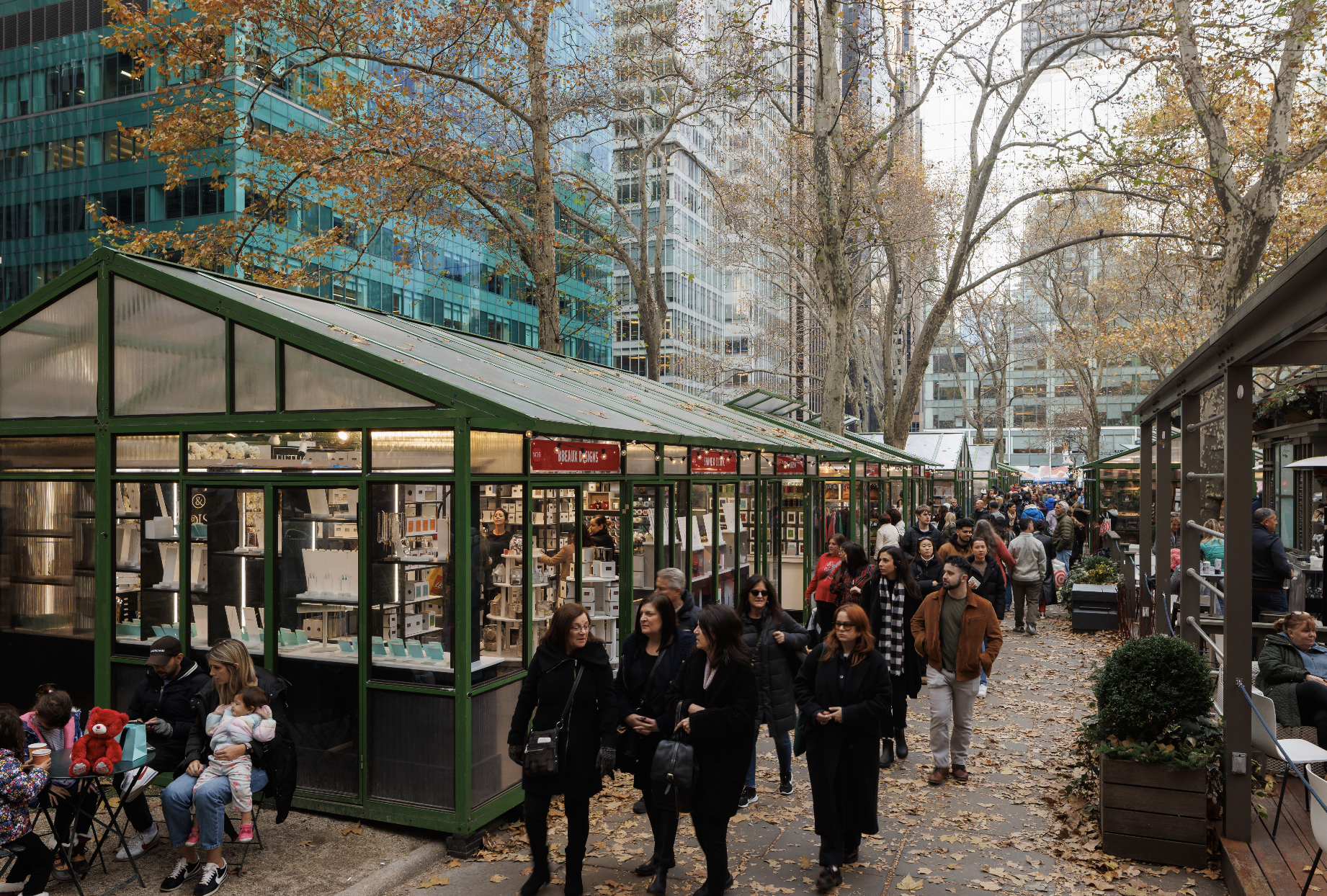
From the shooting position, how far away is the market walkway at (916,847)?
5.65 metres

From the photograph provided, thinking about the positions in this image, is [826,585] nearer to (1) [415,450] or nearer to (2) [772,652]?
(2) [772,652]

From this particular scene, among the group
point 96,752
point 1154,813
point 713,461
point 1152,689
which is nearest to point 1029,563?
point 713,461

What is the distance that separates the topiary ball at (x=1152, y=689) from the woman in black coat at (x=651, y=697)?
293 centimetres

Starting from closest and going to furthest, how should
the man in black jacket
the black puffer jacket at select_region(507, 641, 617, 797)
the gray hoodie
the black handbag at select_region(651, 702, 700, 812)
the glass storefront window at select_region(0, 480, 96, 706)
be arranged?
1. the black handbag at select_region(651, 702, 700, 812)
2. the black puffer jacket at select_region(507, 641, 617, 797)
3. the glass storefront window at select_region(0, 480, 96, 706)
4. the man in black jacket
5. the gray hoodie

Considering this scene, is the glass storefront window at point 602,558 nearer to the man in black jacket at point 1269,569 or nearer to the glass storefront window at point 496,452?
the glass storefront window at point 496,452

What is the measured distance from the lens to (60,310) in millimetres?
7805

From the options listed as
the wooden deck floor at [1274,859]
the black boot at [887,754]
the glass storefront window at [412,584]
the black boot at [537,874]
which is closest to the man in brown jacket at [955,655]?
the black boot at [887,754]

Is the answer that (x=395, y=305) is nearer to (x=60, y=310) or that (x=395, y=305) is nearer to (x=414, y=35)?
(x=414, y=35)

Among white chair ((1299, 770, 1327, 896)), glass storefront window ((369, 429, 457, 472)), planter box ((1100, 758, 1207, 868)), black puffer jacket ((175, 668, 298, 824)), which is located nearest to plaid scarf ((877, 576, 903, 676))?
planter box ((1100, 758, 1207, 868))

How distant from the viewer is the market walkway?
223 inches

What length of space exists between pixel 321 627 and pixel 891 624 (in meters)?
4.53

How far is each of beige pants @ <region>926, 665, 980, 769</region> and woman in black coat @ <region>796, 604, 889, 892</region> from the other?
1.97 m

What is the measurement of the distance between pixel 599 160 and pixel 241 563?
51715 mm

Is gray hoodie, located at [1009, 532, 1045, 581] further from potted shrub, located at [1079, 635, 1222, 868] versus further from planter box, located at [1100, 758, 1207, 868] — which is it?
planter box, located at [1100, 758, 1207, 868]
